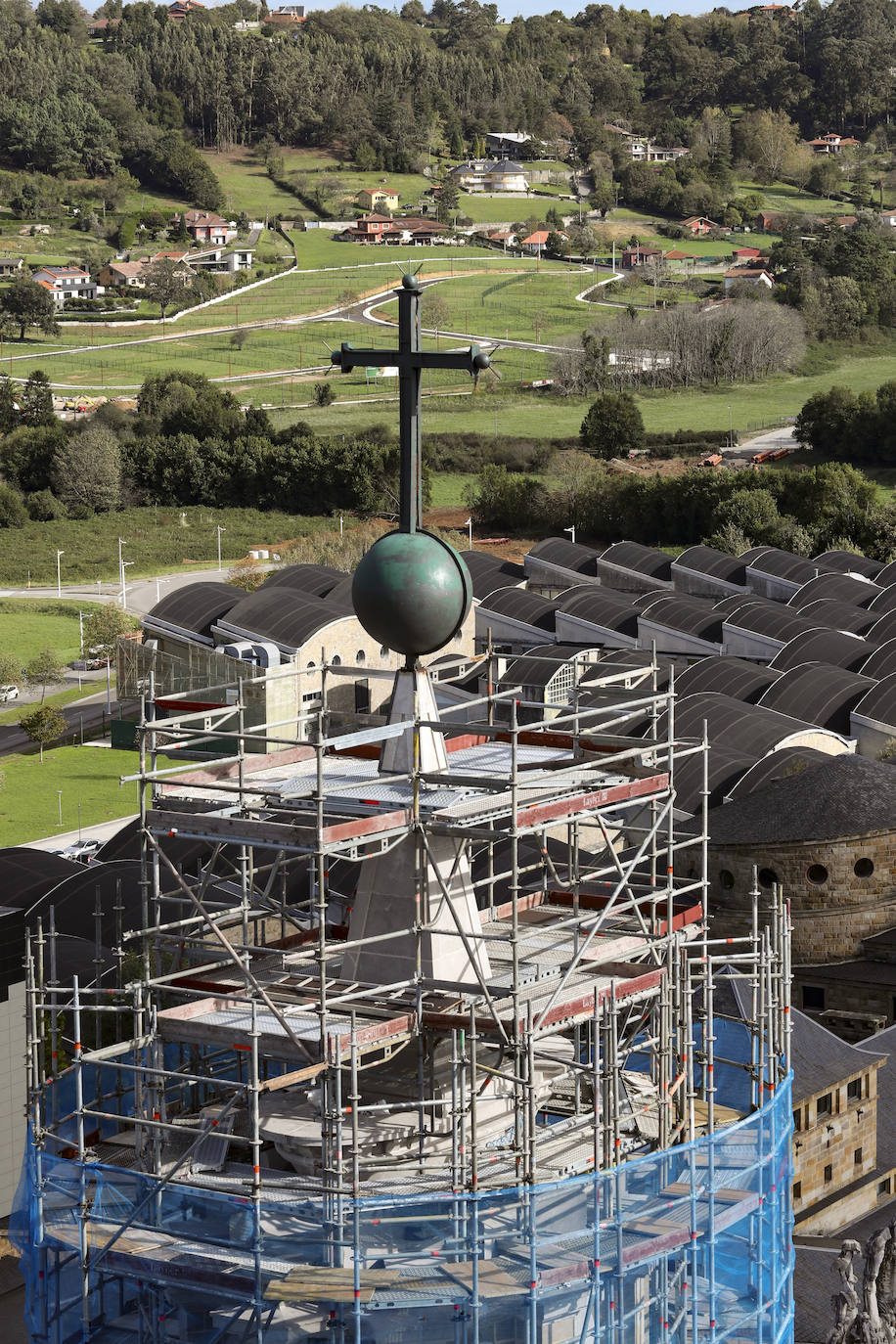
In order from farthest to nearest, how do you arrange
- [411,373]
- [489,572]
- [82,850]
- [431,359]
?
[489,572]
[82,850]
[411,373]
[431,359]

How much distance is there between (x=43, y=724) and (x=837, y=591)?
2990 centimetres

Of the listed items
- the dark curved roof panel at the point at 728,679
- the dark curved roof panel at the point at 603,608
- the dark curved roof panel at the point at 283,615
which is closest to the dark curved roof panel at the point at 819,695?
the dark curved roof panel at the point at 728,679

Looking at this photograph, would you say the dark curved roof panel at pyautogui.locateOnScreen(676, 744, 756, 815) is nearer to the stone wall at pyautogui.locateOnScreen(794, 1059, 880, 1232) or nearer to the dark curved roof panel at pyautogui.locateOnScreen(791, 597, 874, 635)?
the stone wall at pyautogui.locateOnScreen(794, 1059, 880, 1232)

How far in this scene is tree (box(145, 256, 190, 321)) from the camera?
164 metres

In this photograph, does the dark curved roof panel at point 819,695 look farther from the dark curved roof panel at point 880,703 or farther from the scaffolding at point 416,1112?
the scaffolding at point 416,1112

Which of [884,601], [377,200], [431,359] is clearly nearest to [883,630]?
[884,601]

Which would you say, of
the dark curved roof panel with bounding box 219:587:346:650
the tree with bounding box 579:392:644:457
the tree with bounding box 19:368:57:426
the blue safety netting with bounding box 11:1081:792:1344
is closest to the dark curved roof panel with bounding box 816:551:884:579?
the dark curved roof panel with bounding box 219:587:346:650

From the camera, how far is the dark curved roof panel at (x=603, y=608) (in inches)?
2840

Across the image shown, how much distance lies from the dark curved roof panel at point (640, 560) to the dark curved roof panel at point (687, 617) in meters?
11.0

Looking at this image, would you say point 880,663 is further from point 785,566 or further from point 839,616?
point 785,566

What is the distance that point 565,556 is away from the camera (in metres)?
87.6

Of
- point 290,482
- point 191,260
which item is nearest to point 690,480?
point 290,482

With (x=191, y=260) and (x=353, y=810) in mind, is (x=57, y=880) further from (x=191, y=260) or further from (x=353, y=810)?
(x=191, y=260)

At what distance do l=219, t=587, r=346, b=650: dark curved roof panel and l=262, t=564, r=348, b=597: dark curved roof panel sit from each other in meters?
3.36
